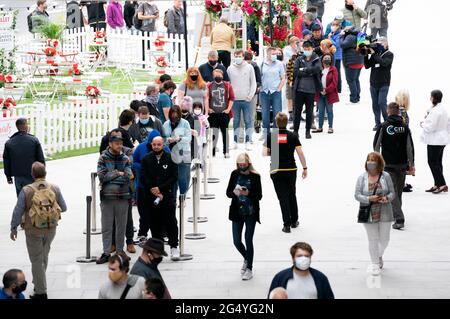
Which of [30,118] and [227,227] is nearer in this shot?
[227,227]

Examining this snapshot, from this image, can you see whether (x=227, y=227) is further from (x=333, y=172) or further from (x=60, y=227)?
(x=333, y=172)

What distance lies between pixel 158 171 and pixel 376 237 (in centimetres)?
287

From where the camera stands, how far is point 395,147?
17.7 m

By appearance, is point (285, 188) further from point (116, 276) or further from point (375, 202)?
point (116, 276)

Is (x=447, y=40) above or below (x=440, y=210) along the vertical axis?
above

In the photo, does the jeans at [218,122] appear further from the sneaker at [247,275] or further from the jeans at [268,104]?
the sneaker at [247,275]

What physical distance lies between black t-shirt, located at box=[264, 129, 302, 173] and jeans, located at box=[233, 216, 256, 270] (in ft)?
7.61

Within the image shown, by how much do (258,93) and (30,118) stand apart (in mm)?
4806

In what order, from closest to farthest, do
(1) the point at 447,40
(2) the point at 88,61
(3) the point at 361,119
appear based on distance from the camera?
(3) the point at 361,119
(2) the point at 88,61
(1) the point at 447,40

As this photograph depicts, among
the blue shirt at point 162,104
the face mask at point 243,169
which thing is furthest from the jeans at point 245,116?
the face mask at point 243,169

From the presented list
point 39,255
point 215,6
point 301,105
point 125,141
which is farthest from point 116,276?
point 215,6

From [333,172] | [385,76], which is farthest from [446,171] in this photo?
[385,76]

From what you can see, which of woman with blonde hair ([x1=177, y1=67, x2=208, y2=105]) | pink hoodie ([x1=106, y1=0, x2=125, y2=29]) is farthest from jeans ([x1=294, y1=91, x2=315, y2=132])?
pink hoodie ([x1=106, y1=0, x2=125, y2=29])

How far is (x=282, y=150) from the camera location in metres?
17.8
